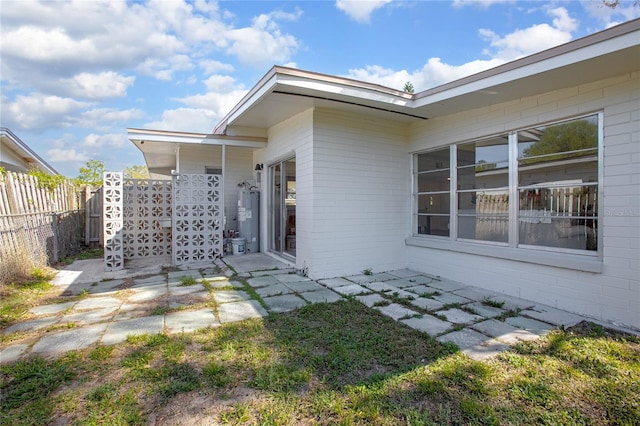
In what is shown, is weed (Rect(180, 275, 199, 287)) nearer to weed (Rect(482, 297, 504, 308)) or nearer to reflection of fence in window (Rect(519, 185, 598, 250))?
weed (Rect(482, 297, 504, 308))

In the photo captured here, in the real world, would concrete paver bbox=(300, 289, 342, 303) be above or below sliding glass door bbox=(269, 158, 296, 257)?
below

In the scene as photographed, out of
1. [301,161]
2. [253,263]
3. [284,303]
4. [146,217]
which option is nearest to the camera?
[284,303]

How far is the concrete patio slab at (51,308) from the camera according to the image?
11.9 feet

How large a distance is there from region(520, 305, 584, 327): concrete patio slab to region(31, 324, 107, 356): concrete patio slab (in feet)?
15.5

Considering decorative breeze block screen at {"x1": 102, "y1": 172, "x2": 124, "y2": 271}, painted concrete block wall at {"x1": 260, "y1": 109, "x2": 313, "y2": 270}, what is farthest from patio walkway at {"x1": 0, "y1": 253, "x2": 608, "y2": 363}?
painted concrete block wall at {"x1": 260, "y1": 109, "x2": 313, "y2": 270}

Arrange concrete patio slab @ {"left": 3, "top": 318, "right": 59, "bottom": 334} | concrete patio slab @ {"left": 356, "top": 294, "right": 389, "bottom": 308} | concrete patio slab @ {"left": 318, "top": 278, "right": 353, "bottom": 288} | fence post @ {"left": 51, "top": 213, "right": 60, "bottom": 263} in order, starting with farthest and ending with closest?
1. fence post @ {"left": 51, "top": 213, "right": 60, "bottom": 263}
2. concrete patio slab @ {"left": 318, "top": 278, "right": 353, "bottom": 288}
3. concrete patio slab @ {"left": 356, "top": 294, "right": 389, "bottom": 308}
4. concrete patio slab @ {"left": 3, "top": 318, "right": 59, "bottom": 334}

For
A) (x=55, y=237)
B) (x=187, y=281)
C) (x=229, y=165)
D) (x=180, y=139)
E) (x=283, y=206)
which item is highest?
(x=180, y=139)

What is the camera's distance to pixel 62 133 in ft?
52.5

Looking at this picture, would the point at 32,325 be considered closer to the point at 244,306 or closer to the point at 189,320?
the point at 189,320

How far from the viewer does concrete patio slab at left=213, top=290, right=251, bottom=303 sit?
410cm

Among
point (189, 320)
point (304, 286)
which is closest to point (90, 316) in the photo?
point (189, 320)

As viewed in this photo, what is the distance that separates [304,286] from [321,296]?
0.55 m

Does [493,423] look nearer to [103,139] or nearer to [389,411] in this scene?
[389,411]

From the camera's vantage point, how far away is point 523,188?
4.38 metres
